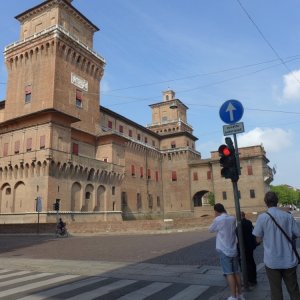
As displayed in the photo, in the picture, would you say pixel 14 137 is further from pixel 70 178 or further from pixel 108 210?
pixel 108 210

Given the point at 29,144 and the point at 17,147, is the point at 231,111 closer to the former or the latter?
the point at 29,144

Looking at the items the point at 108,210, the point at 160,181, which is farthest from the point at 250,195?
the point at 108,210

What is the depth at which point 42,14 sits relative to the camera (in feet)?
137

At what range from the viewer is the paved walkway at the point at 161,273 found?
6.92m

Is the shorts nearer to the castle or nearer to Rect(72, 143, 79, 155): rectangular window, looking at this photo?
the castle

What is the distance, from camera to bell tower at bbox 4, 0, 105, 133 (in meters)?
39.2

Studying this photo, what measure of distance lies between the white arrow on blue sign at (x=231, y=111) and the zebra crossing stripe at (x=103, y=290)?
4.40 m

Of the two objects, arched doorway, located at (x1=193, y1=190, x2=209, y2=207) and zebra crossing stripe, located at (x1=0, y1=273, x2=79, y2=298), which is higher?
arched doorway, located at (x1=193, y1=190, x2=209, y2=207)

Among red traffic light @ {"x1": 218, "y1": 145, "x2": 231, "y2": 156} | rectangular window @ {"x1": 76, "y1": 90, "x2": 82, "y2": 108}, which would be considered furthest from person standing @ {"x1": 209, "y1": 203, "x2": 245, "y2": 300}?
rectangular window @ {"x1": 76, "y1": 90, "x2": 82, "y2": 108}

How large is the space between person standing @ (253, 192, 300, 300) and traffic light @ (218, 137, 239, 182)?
2.68 m

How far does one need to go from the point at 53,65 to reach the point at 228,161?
35302 millimetres

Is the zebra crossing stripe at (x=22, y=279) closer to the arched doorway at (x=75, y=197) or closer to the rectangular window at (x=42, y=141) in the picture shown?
the rectangular window at (x=42, y=141)

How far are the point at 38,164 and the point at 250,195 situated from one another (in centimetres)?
3401

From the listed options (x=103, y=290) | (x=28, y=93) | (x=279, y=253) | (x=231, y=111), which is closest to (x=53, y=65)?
(x=28, y=93)
